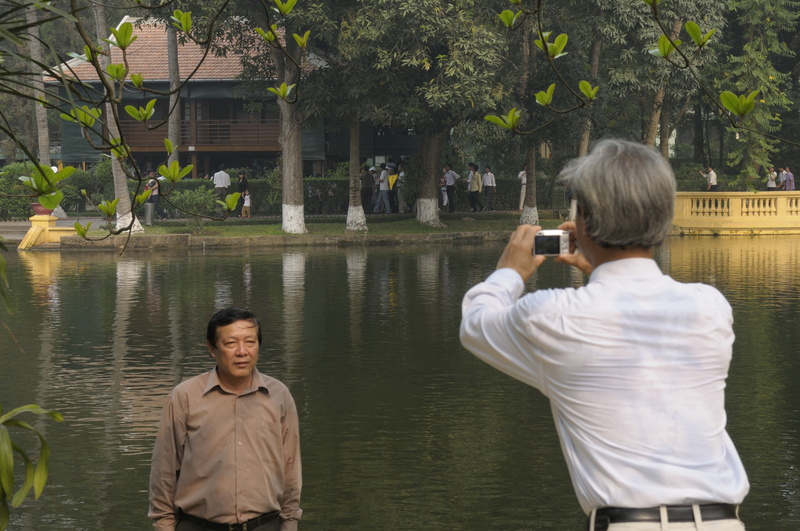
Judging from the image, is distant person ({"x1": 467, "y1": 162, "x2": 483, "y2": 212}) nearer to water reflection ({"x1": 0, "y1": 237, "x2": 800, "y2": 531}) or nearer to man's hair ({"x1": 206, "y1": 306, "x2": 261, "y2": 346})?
water reflection ({"x1": 0, "y1": 237, "x2": 800, "y2": 531})

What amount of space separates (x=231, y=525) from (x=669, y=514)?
1.99 meters

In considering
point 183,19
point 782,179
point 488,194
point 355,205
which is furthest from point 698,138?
point 183,19

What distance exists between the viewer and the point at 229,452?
430 centimetres

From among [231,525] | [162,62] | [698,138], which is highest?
[162,62]

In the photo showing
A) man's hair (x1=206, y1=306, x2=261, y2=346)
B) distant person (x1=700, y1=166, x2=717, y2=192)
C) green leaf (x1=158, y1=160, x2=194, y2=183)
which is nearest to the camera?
man's hair (x1=206, y1=306, x2=261, y2=346)

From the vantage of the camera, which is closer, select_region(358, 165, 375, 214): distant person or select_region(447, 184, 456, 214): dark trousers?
select_region(447, 184, 456, 214): dark trousers

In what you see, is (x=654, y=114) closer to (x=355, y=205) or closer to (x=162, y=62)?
(x=355, y=205)

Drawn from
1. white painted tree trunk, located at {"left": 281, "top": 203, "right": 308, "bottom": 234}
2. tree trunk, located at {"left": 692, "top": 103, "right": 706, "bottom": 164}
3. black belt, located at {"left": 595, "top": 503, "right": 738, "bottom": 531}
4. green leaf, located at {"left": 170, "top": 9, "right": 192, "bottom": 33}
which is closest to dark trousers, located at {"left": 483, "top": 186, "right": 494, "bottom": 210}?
white painted tree trunk, located at {"left": 281, "top": 203, "right": 308, "bottom": 234}

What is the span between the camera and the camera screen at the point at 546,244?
2.91 meters

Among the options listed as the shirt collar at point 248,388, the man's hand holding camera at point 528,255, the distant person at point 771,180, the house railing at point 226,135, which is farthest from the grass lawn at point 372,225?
the man's hand holding camera at point 528,255

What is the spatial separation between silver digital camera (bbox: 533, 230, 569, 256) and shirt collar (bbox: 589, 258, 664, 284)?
6.4 inches

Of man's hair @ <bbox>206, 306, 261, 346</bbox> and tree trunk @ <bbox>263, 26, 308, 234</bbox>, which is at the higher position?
tree trunk @ <bbox>263, 26, 308, 234</bbox>

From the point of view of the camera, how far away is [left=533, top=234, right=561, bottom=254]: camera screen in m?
2.91

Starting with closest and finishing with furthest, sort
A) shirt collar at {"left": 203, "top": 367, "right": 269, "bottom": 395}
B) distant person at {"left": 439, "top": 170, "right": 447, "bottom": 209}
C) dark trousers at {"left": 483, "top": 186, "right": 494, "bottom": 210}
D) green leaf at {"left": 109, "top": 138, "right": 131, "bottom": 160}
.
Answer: green leaf at {"left": 109, "top": 138, "right": 131, "bottom": 160} < shirt collar at {"left": 203, "top": 367, "right": 269, "bottom": 395} < distant person at {"left": 439, "top": 170, "right": 447, "bottom": 209} < dark trousers at {"left": 483, "top": 186, "right": 494, "bottom": 210}
